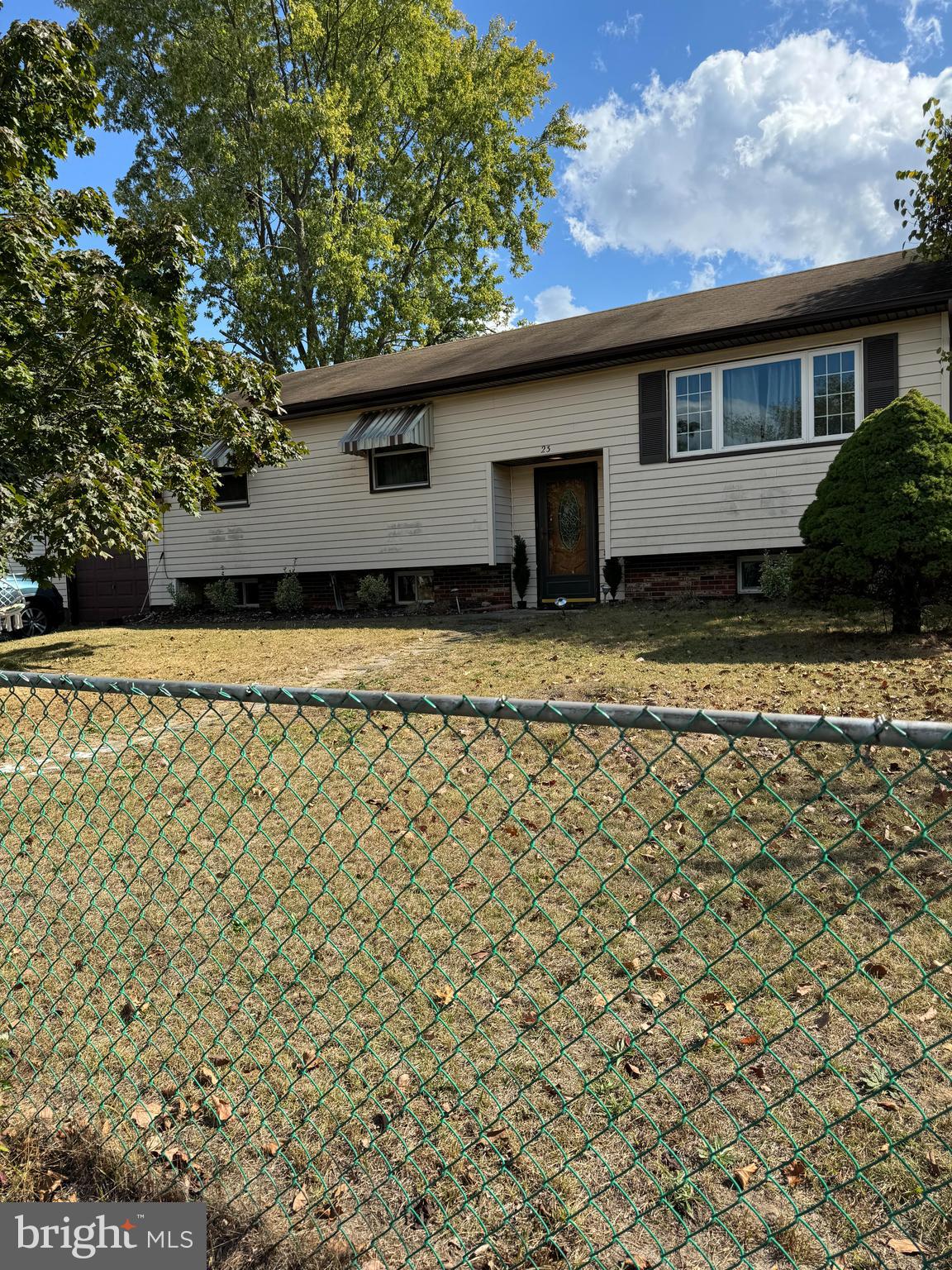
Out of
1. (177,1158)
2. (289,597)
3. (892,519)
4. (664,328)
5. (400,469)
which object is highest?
(664,328)

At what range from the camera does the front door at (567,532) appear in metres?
14.3

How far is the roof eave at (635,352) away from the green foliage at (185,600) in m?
4.36

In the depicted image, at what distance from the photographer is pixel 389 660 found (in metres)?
9.45

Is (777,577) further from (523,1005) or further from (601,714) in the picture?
(601,714)

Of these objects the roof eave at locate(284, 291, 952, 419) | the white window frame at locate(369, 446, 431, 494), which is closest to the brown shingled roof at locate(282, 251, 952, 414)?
the roof eave at locate(284, 291, 952, 419)

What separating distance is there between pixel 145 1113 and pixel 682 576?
11.5 meters

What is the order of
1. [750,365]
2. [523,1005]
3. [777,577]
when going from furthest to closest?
1. [750,365]
2. [777,577]
3. [523,1005]

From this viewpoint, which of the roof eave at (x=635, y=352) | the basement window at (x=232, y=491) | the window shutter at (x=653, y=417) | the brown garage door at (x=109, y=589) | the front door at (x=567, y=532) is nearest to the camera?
the roof eave at (x=635, y=352)

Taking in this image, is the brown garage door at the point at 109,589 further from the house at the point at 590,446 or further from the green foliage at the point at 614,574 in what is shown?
the green foliage at the point at 614,574

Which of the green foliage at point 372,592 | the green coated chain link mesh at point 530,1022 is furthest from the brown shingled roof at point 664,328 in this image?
the green coated chain link mesh at point 530,1022

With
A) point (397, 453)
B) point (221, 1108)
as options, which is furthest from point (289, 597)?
point (221, 1108)

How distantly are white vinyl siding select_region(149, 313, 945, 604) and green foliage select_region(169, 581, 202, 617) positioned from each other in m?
0.41

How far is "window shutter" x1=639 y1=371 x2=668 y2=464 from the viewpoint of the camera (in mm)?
12750

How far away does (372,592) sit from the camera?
15250 millimetres
